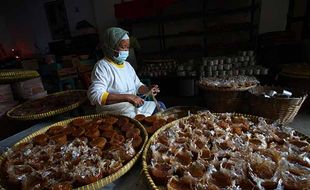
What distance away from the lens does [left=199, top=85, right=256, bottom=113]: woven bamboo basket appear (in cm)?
267

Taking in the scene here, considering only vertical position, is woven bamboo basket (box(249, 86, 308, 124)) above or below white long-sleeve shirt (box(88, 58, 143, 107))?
below

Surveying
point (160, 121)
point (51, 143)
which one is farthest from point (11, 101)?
point (160, 121)

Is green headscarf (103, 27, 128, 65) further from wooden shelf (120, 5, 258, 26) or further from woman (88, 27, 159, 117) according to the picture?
wooden shelf (120, 5, 258, 26)

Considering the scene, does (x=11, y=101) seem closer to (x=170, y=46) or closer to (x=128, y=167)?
(x=128, y=167)

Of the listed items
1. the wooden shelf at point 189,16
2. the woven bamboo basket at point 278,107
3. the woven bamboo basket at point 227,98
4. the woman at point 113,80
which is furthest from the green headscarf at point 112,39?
the wooden shelf at point 189,16

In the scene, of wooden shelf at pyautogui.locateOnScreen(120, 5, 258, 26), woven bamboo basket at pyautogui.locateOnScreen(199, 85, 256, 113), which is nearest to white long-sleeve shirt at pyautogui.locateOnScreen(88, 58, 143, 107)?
woven bamboo basket at pyautogui.locateOnScreen(199, 85, 256, 113)

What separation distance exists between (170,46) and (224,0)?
160cm

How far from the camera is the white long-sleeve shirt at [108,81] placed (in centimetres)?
182

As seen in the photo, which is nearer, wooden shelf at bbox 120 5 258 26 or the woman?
the woman

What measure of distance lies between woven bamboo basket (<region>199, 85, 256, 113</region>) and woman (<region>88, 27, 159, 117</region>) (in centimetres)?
106

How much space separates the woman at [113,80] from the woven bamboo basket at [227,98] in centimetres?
106

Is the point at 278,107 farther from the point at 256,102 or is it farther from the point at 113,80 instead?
the point at 113,80

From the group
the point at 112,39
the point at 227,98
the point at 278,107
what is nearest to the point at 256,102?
the point at 278,107

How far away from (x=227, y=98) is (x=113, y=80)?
1.55 metres
